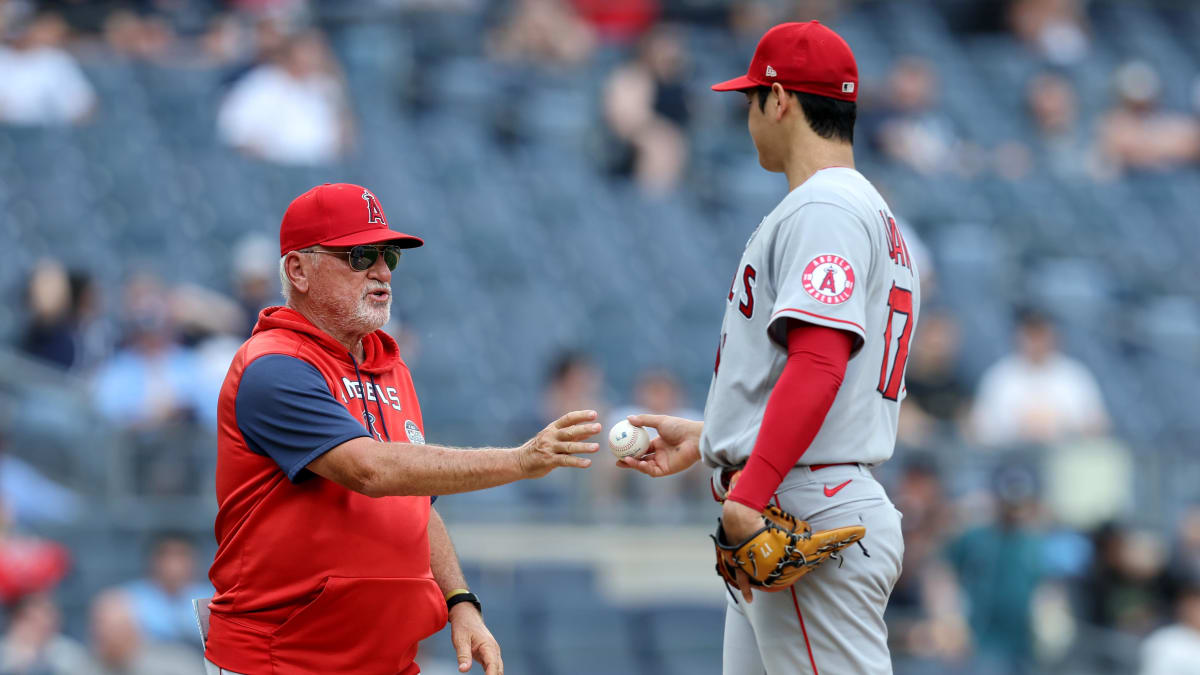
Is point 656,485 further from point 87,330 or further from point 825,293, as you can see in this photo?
point 825,293

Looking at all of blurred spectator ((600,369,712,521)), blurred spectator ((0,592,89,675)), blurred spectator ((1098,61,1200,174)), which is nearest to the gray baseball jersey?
blurred spectator ((0,592,89,675))

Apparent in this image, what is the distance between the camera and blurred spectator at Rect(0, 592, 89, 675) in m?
6.51

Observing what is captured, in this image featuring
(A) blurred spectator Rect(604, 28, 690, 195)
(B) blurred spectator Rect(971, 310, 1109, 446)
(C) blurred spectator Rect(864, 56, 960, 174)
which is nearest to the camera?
(B) blurred spectator Rect(971, 310, 1109, 446)

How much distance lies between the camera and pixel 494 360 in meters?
9.21

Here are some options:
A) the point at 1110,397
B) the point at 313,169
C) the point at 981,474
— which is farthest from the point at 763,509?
the point at 1110,397

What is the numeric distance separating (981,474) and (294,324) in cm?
581

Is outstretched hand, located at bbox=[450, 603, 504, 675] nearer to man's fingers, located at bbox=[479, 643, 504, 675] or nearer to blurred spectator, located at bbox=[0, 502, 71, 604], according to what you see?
man's fingers, located at bbox=[479, 643, 504, 675]

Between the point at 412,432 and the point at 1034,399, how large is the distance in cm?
644

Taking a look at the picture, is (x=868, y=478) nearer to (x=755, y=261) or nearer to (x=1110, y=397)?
(x=755, y=261)

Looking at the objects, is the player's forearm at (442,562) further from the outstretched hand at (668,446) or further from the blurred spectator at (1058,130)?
the blurred spectator at (1058,130)

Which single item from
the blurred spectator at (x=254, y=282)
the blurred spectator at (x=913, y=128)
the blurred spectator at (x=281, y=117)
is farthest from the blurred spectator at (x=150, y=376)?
the blurred spectator at (x=913, y=128)

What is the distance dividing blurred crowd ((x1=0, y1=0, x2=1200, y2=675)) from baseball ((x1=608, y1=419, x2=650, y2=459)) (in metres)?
3.78

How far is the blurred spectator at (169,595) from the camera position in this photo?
692cm

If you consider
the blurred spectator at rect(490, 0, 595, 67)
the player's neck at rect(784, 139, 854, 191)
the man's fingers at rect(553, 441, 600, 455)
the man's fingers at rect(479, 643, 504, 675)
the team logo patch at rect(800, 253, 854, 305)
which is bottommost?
the man's fingers at rect(479, 643, 504, 675)
